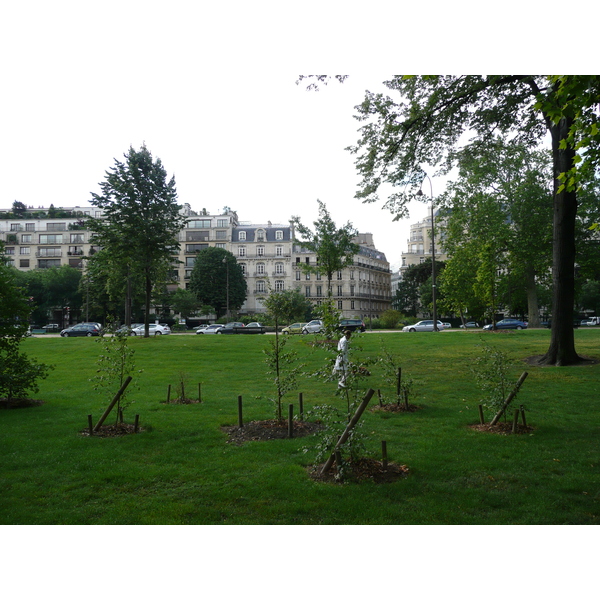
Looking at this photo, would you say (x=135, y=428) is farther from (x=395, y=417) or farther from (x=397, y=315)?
(x=397, y=315)

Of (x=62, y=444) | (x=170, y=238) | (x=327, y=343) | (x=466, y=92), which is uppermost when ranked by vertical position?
(x=466, y=92)

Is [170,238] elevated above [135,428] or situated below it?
above

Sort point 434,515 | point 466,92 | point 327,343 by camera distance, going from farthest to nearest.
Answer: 1. point 466,92
2. point 327,343
3. point 434,515

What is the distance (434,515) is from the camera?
188 inches

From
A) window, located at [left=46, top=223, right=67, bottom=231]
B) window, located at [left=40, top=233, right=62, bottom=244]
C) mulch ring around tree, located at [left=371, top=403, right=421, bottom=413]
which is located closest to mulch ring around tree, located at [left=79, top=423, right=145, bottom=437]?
mulch ring around tree, located at [left=371, top=403, right=421, bottom=413]

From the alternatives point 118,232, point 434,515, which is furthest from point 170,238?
point 434,515

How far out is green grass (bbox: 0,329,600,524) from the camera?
4.88 m

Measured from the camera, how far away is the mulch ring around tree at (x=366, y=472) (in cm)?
580

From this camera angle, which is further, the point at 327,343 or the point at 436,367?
the point at 436,367

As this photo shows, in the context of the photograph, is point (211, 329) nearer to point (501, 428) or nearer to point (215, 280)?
point (215, 280)

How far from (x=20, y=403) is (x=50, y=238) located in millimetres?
84250

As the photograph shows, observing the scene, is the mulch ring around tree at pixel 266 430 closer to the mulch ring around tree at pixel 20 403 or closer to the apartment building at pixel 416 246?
the mulch ring around tree at pixel 20 403

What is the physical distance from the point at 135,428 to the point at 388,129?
11976 millimetres
